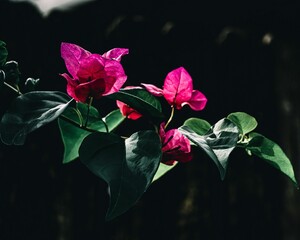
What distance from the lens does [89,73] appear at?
0.45 metres

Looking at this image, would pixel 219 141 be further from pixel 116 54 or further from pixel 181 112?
pixel 181 112

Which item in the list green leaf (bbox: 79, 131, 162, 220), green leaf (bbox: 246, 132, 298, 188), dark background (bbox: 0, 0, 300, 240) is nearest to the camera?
green leaf (bbox: 79, 131, 162, 220)

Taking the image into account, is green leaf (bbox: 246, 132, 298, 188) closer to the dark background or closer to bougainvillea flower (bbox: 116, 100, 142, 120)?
bougainvillea flower (bbox: 116, 100, 142, 120)

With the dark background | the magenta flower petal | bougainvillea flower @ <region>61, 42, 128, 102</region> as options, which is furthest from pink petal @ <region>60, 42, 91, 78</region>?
the dark background

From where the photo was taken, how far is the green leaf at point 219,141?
41 cm

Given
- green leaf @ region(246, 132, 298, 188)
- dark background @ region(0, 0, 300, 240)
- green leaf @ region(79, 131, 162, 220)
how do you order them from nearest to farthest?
1. green leaf @ region(79, 131, 162, 220)
2. green leaf @ region(246, 132, 298, 188)
3. dark background @ region(0, 0, 300, 240)

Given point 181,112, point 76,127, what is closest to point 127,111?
point 76,127

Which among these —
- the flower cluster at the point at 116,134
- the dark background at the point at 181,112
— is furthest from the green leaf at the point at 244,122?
the dark background at the point at 181,112

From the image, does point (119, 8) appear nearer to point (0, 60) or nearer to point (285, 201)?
point (285, 201)

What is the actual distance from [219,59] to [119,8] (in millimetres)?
394

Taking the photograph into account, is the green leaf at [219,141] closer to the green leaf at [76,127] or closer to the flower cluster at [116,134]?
the flower cluster at [116,134]

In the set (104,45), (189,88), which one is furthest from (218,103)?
(189,88)

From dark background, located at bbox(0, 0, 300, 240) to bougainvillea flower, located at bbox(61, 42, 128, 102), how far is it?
1517mm

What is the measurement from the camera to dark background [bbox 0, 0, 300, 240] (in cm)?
202
